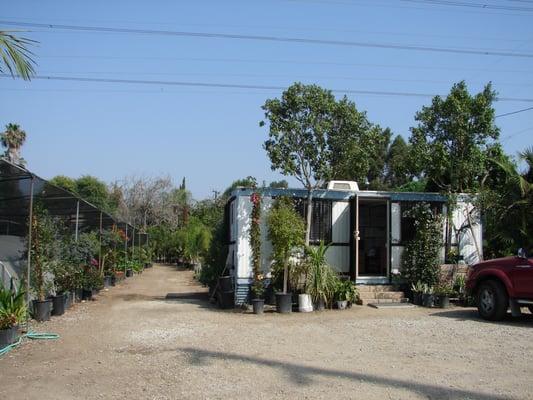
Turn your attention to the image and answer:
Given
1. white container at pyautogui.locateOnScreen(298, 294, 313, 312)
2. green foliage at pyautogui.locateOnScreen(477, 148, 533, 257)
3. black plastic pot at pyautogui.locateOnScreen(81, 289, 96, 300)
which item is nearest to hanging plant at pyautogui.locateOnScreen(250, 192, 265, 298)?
white container at pyautogui.locateOnScreen(298, 294, 313, 312)

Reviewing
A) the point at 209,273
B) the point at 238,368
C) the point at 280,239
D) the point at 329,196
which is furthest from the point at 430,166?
the point at 238,368

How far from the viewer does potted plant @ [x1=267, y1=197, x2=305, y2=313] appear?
37.1ft

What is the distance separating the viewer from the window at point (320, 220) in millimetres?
13016

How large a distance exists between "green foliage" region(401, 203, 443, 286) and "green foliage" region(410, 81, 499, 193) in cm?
100

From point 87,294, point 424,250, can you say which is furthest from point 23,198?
point 424,250

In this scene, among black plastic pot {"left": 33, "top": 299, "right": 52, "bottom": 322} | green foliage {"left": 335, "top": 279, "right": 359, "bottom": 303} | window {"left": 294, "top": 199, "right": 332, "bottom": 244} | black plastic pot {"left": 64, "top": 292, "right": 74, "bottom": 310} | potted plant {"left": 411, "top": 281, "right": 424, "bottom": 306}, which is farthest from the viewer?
window {"left": 294, "top": 199, "right": 332, "bottom": 244}

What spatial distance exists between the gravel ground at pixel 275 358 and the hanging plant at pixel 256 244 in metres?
0.75

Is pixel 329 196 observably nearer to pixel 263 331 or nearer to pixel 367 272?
pixel 367 272

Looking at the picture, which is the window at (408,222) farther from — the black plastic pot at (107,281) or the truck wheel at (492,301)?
the black plastic pot at (107,281)

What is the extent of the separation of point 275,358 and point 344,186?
23.4 ft

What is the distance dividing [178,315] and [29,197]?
152 inches

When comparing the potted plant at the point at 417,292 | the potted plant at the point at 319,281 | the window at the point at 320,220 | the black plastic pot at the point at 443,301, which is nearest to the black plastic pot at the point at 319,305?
the potted plant at the point at 319,281

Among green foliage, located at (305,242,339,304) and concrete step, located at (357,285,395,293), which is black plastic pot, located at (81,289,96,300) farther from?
concrete step, located at (357,285,395,293)

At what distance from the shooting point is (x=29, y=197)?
10.1 m
